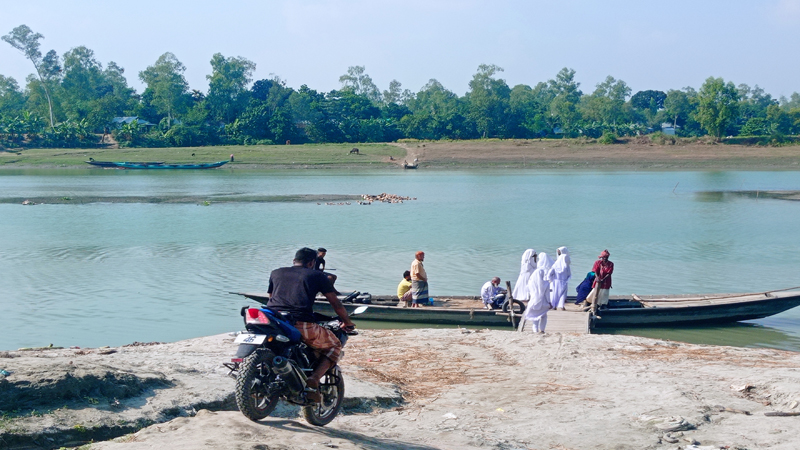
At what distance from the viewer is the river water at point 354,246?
1467 cm

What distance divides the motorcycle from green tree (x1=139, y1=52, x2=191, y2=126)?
8239 centimetres

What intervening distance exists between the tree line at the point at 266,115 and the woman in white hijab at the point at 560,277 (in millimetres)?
66266

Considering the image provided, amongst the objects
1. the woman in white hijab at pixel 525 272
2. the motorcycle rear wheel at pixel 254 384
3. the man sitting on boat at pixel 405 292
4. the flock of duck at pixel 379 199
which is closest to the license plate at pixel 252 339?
the motorcycle rear wheel at pixel 254 384

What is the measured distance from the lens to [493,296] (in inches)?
540

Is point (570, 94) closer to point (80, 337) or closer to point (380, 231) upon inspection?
point (380, 231)

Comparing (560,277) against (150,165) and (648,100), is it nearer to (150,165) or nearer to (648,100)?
(150,165)

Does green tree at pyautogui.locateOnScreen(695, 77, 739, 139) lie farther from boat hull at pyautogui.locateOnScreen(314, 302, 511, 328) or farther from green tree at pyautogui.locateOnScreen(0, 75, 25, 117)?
green tree at pyautogui.locateOnScreen(0, 75, 25, 117)

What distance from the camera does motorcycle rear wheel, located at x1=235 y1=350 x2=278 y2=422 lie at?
17.9 feet

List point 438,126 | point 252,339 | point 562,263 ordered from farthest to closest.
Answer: point 438,126 < point 562,263 < point 252,339

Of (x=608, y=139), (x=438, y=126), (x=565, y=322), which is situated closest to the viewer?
(x=565, y=322)

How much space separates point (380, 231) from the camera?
27547 millimetres

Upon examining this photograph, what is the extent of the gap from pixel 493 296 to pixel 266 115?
226 ft

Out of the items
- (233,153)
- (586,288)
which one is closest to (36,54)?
(233,153)

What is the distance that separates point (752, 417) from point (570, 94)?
13180 cm
